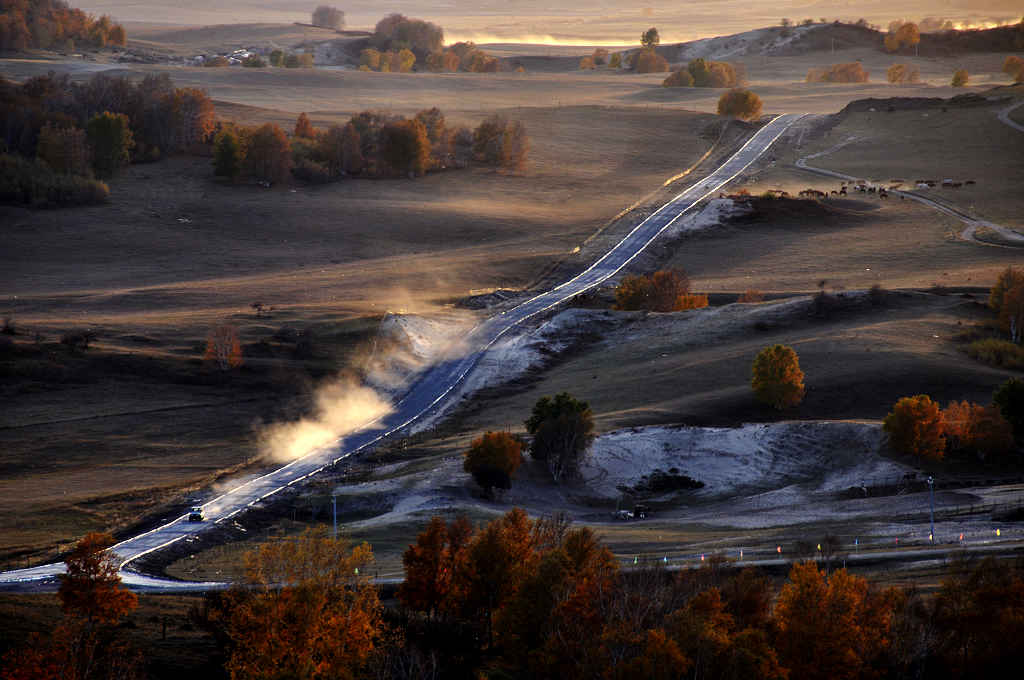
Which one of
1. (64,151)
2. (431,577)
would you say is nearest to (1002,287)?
(431,577)

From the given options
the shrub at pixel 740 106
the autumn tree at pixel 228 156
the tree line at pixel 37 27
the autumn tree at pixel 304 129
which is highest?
the tree line at pixel 37 27

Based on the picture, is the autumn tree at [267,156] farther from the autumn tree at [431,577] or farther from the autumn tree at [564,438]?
the autumn tree at [431,577]

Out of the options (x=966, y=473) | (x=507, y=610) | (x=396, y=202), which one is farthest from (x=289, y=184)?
(x=507, y=610)

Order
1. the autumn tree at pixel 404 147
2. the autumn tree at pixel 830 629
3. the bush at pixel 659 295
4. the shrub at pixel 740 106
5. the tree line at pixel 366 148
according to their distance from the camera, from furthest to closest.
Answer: the shrub at pixel 740 106
the autumn tree at pixel 404 147
the tree line at pixel 366 148
the bush at pixel 659 295
the autumn tree at pixel 830 629

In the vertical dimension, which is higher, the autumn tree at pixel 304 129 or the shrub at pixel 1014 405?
the autumn tree at pixel 304 129

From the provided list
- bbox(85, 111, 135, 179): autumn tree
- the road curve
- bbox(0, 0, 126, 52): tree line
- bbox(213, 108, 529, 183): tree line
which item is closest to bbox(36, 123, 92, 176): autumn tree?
bbox(85, 111, 135, 179): autumn tree

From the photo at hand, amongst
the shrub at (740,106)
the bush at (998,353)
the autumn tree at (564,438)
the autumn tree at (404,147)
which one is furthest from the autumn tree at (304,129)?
the bush at (998,353)
